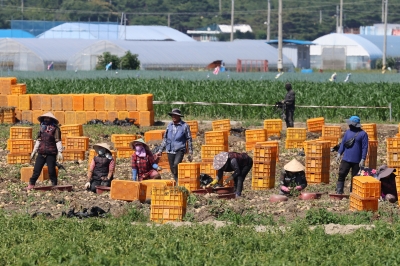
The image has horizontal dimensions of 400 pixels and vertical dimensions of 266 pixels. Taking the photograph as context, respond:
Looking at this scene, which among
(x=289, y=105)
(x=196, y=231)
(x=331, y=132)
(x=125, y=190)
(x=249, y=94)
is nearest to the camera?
(x=196, y=231)

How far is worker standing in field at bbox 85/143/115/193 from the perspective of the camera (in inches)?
671

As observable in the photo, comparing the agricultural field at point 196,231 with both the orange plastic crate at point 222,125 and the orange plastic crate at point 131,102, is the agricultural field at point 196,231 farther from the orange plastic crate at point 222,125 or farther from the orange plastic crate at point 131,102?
the orange plastic crate at point 131,102

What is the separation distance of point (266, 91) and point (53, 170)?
22.5 meters

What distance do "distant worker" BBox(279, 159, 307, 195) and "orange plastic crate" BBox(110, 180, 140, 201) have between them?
104 inches

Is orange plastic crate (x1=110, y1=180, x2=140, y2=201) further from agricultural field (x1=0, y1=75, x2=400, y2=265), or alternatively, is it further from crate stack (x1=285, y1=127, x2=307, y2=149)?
crate stack (x1=285, y1=127, x2=307, y2=149)

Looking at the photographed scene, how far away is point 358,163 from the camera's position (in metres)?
16.9

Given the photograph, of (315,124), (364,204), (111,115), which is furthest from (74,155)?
(364,204)

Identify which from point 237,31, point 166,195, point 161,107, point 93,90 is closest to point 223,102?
point 161,107

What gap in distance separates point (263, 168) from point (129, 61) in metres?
52.4

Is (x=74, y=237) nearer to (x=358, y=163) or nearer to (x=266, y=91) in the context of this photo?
(x=358, y=163)

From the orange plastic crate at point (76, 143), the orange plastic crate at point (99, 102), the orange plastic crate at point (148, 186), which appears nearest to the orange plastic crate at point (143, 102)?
the orange plastic crate at point (99, 102)

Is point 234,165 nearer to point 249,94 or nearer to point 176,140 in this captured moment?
point 176,140

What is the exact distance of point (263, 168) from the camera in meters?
18.2

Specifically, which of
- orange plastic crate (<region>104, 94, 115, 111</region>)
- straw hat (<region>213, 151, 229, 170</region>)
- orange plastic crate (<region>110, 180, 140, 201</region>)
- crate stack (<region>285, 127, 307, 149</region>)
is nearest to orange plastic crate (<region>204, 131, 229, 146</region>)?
crate stack (<region>285, 127, 307, 149</region>)
